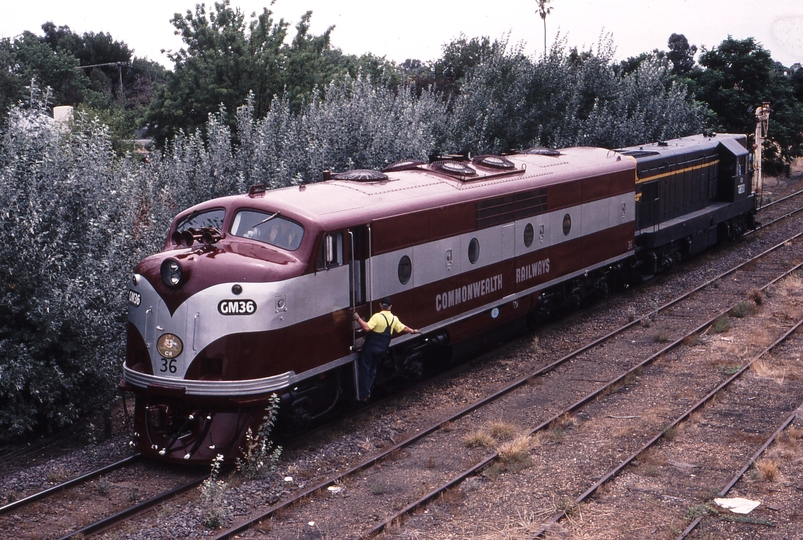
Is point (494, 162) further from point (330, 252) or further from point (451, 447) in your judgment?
point (451, 447)

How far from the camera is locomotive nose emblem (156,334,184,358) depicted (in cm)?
1060

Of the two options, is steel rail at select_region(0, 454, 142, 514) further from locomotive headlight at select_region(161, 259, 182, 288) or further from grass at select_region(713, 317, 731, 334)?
grass at select_region(713, 317, 731, 334)

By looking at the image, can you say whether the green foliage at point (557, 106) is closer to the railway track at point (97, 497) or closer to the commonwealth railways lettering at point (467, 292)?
the commonwealth railways lettering at point (467, 292)

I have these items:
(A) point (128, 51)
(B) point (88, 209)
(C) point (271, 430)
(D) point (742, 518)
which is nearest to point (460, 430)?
(C) point (271, 430)

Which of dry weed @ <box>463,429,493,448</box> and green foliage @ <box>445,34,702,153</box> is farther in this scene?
green foliage @ <box>445,34,702,153</box>

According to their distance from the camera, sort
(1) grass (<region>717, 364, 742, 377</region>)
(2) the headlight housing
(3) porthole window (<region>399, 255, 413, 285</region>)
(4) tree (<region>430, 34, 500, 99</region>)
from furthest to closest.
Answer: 1. (4) tree (<region>430, 34, 500, 99</region>)
2. (1) grass (<region>717, 364, 742, 377</region>)
3. (3) porthole window (<region>399, 255, 413, 285</region>)
4. (2) the headlight housing

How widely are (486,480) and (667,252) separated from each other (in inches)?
598

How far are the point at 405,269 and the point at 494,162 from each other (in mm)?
4242

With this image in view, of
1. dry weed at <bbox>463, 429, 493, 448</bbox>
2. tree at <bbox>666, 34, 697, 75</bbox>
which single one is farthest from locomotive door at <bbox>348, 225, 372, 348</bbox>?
tree at <bbox>666, 34, 697, 75</bbox>

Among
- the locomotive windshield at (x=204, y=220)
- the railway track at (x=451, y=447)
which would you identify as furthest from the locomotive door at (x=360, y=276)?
the locomotive windshield at (x=204, y=220)

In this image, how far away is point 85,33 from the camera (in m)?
83.1

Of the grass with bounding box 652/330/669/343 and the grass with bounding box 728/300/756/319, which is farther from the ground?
the grass with bounding box 728/300/756/319

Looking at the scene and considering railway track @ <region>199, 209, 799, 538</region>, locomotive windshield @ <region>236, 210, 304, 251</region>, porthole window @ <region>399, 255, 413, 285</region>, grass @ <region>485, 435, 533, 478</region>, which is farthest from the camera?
porthole window @ <region>399, 255, 413, 285</region>

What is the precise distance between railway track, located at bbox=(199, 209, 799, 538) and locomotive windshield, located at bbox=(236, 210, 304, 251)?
3.20m
